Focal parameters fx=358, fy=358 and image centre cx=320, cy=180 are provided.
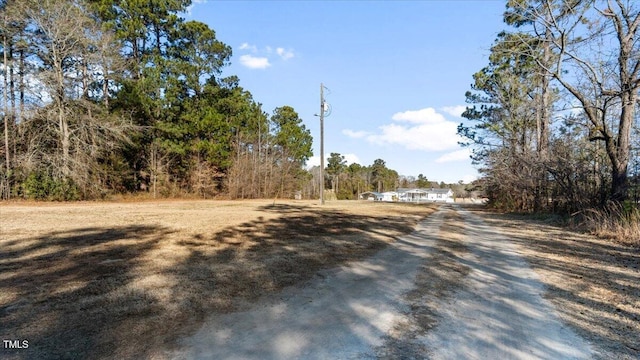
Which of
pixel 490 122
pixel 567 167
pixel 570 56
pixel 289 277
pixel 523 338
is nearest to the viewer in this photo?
pixel 523 338

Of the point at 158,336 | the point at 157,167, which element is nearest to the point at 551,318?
the point at 158,336

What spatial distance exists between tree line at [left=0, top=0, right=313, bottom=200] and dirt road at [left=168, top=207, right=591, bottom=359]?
884 inches

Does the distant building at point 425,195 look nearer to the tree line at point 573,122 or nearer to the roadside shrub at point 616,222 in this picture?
the tree line at point 573,122

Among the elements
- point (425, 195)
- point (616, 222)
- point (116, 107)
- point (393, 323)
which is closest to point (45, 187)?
point (116, 107)

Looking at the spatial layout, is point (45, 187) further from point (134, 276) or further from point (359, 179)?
point (359, 179)

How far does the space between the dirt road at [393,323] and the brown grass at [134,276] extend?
434 mm

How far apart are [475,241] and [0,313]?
9.63 metres

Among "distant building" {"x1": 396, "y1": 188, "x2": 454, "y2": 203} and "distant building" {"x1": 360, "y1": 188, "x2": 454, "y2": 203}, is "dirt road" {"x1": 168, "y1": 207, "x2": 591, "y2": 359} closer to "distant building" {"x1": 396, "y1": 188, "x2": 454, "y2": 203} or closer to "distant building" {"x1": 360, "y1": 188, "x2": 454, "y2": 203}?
"distant building" {"x1": 360, "y1": 188, "x2": 454, "y2": 203}

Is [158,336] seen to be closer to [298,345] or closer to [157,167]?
[298,345]

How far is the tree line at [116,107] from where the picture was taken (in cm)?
2105

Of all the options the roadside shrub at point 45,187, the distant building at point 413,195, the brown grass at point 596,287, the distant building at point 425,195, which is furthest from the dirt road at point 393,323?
the distant building at point 425,195

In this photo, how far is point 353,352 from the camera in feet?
9.86

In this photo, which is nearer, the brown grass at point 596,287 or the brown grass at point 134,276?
the brown grass at point 134,276

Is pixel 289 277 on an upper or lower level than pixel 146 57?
lower
